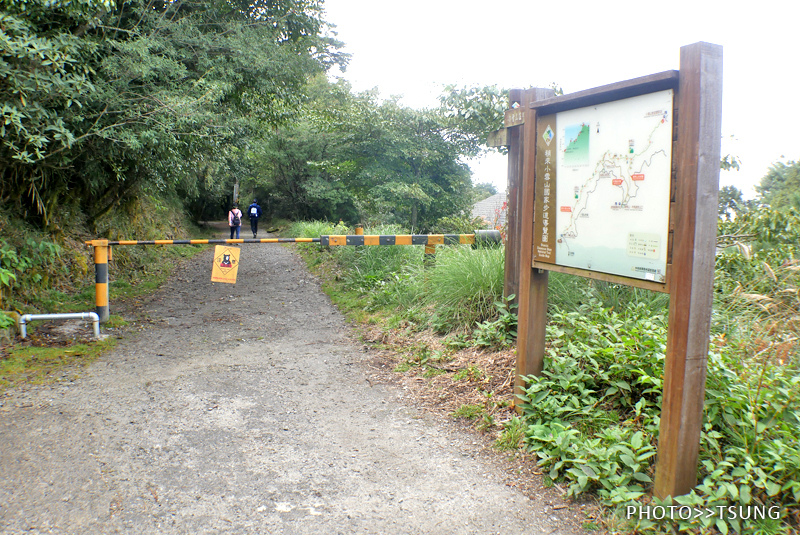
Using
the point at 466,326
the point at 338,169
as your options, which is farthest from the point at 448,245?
the point at 338,169

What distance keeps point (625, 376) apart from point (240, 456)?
104 inches

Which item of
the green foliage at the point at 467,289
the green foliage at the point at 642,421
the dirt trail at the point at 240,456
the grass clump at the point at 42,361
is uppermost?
the green foliage at the point at 467,289

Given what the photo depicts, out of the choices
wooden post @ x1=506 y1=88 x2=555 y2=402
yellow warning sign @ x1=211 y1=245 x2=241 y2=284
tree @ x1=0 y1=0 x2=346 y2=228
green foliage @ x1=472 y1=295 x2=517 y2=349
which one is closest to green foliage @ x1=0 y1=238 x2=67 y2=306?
tree @ x1=0 y1=0 x2=346 y2=228

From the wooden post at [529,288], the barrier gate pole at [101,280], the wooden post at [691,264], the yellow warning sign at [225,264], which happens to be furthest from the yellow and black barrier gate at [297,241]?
the wooden post at [691,264]

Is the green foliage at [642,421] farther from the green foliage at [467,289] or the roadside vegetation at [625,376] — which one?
the green foliage at [467,289]

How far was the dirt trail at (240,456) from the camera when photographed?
9.52ft

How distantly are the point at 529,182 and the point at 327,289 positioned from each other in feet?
23.9

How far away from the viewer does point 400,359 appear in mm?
5805

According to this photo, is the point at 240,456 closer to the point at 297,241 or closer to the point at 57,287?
the point at 297,241

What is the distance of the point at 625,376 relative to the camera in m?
3.72

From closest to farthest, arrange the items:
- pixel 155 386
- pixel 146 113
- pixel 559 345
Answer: pixel 559 345, pixel 155 386, pixel 146 113

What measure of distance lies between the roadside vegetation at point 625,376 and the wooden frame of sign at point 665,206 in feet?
0.83

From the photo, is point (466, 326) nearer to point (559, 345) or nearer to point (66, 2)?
point (559, 345)

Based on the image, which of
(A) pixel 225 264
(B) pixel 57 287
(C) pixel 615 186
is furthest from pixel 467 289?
(B) pixel 57 287
